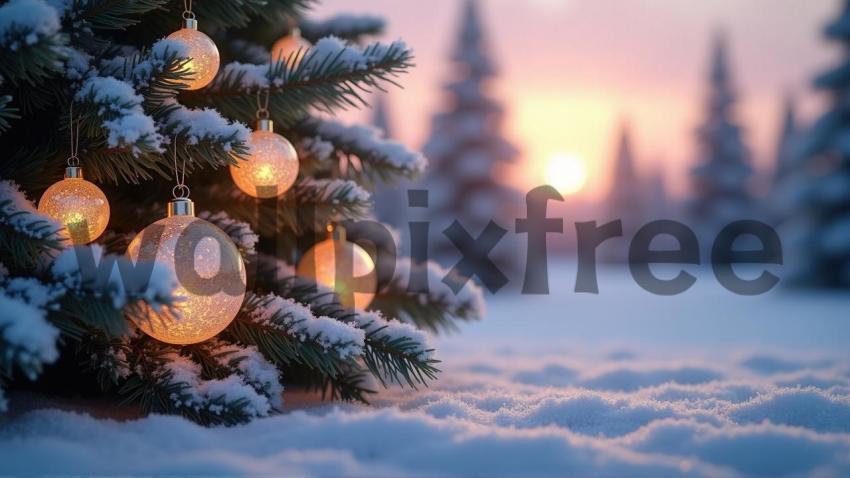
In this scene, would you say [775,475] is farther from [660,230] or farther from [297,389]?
[660,230]

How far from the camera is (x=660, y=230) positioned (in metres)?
4.83

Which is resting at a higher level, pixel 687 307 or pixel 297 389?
pixel 687 307

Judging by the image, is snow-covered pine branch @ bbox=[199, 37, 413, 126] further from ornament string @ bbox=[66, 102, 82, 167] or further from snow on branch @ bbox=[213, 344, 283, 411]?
snow on branch @ bbox=[213, 344, 283, 411]

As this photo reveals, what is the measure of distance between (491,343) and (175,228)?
3.59m

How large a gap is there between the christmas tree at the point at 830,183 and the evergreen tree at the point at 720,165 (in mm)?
7968

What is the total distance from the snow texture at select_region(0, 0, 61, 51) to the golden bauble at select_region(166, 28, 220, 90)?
52 centimetres

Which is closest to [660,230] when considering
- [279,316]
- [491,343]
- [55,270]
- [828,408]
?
[491,343]

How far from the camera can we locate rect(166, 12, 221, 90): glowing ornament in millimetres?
2316

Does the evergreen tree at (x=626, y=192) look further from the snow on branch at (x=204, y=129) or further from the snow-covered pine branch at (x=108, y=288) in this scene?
the snow-covered pine branch at (x=108, y=288)

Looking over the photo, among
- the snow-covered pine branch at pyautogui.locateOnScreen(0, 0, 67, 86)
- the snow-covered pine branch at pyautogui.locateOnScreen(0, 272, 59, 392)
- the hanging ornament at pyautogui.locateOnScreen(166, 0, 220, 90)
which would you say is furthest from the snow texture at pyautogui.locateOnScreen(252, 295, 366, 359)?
the snow-covered pine branch at pyautogui.locateOnScreen(0, 0, 67, 86)

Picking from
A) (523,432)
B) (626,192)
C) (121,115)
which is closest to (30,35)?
(121,115)

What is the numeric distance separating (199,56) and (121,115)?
489 millimetres

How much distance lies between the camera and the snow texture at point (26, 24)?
1772 millimetres

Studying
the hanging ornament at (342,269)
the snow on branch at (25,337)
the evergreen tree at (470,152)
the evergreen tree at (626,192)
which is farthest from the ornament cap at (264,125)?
the evergreen tree at (626,192)
